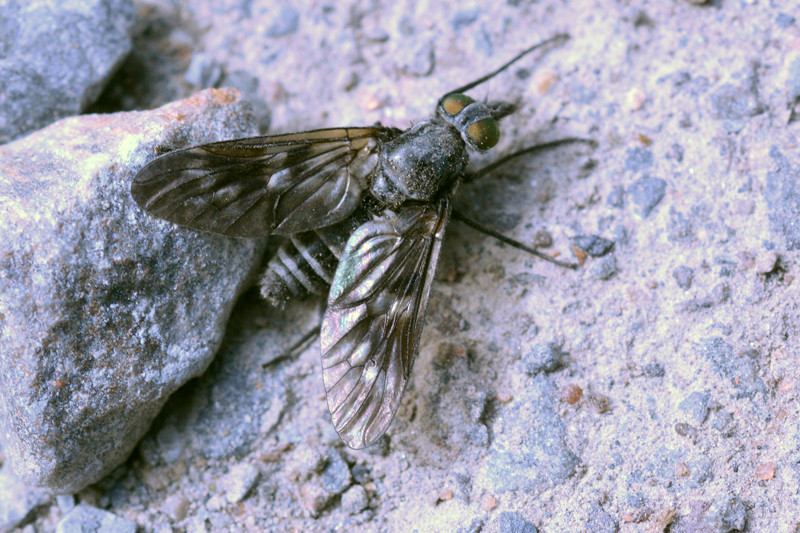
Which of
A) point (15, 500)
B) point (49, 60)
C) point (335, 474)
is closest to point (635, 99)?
point (335, 474)

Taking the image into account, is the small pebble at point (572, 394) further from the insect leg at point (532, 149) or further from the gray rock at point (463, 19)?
the gray rock at point (463, 19)

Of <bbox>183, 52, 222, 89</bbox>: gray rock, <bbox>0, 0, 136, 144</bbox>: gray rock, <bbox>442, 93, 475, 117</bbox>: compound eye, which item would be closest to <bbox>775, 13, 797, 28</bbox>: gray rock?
<bbox>442, 93, 475, 117</bbox>: compound eye

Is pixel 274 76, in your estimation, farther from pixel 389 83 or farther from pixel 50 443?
pixel 50 443

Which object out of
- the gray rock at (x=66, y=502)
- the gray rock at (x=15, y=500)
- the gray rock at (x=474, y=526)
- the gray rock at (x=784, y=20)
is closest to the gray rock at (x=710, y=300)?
the gray rock at (x=474, y=526)

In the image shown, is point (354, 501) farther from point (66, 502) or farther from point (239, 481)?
point (66, 502)

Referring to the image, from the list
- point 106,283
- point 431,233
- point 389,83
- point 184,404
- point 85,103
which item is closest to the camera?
point 106,283


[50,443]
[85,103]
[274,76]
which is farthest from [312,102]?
[50,443]
